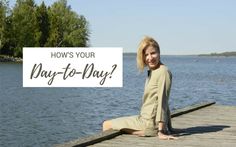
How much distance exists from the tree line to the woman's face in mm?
84519

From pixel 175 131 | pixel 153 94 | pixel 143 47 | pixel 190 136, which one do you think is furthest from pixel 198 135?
pixel 143 47

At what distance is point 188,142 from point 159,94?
843 millimetres

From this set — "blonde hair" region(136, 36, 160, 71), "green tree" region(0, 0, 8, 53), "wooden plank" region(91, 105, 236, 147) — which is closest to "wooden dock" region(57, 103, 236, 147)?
"wooden plank" region(91, 105, 236, 147)

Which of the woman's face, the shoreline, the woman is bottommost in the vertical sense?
the shoreline

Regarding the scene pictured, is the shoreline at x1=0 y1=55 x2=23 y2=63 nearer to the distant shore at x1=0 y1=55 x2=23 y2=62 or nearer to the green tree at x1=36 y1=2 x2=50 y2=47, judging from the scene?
the distant shore at x1=0 y1=55 x2=23 y2=62

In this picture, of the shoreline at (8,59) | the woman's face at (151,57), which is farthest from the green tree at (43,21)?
the woman's face at (151,57)

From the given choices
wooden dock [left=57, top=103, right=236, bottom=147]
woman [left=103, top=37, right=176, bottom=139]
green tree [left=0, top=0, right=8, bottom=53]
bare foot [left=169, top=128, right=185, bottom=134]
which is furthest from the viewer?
green tree [left=0, top=0, right=8, bottom=53]

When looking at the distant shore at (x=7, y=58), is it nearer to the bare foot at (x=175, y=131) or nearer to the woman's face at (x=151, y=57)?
the bare foot at (x=175, y=131)

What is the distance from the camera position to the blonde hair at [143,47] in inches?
290

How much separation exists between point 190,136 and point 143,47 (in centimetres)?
172

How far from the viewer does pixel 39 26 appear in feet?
314

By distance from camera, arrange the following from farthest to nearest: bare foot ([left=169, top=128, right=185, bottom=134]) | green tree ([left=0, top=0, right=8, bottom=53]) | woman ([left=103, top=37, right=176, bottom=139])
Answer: green tree ([left=0, top=0, right=8, bottom=53]) < bare foot ([left=169, top=128, right=185, bottom=134]) < woman ([left=103, top=37, right=176, bottom=139])

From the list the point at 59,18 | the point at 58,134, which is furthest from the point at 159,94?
the point at 59,18

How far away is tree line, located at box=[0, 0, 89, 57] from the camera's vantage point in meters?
92.5
